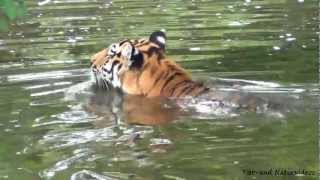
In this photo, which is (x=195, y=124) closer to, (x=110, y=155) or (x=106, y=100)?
(x=110, y=155)

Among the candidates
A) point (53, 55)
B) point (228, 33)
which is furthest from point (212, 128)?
point (228, 33)

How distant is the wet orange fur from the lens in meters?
8.26

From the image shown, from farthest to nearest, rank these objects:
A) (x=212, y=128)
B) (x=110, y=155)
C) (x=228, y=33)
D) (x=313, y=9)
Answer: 1. (x=313, y=9)
2. (x=228, y=33)
3. (x=212, y=128)
4. (x=110, y=155)

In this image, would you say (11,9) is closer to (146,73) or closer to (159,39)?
(146,73)

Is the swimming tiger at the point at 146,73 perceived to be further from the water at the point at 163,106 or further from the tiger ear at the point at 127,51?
the water at the point at 163,106

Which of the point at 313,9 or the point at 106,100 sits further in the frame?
the point at 313,9

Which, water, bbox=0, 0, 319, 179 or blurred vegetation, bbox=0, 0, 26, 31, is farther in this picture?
water, bbox=0, 0, 319, 179

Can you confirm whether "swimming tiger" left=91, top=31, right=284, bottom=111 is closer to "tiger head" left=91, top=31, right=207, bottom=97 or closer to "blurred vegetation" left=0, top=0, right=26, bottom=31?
"tiger head" left=91, top=31, right=207, bottom=97

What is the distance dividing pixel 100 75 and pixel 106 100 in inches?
19.5

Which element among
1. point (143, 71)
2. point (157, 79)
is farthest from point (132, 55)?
point (157, 79)

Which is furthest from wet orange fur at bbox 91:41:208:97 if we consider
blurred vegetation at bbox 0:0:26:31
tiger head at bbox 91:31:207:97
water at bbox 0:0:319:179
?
blurred vegetation at bbox 0:0:26:31

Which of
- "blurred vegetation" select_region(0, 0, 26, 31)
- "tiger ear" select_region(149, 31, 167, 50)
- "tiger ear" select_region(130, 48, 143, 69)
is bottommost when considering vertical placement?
"tiger ear" select_region(130, 48, 143, 69)

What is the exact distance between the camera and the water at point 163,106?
19.4ft

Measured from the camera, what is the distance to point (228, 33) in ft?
40.5
